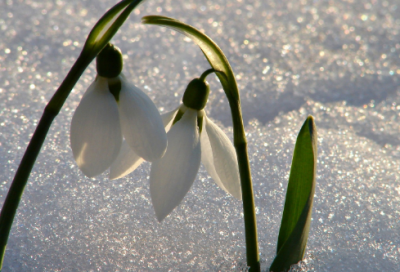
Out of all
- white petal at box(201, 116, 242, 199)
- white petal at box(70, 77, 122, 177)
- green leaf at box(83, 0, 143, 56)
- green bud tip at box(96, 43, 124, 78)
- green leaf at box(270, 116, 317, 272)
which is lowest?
green leaf at box(270, 116, 317, 272)

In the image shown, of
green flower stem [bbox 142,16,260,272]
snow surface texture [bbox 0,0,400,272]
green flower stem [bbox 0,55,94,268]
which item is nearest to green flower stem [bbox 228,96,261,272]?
green flower stem [bbox 142,16,260,272]

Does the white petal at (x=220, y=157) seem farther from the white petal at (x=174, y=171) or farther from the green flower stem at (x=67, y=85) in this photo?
the green flower stem at (x=67, y=85)

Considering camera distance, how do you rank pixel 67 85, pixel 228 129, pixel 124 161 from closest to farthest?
pixel 67 85
pixel 124 161
pixel 228 129

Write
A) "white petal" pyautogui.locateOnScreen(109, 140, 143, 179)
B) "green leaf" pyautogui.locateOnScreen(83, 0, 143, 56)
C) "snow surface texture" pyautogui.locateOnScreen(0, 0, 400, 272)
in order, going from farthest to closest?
"snow surface texture" pyautogui.locateOnScreen(0, 0, 400, 272)
"white petal" pyautogui.locateOnScreen(109, 140, 143, 179)
"green leaf" pyautogui.locateOnScreen(83, 0, 143, 56)

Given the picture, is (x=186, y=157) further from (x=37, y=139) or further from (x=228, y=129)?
(x=228, y=129)

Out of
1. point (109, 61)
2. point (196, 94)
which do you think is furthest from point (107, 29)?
point (196, 94)

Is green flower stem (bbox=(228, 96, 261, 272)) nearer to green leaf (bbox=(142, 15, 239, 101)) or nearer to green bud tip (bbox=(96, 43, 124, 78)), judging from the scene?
green leaf (bbox=(142, 15, 239, 101))

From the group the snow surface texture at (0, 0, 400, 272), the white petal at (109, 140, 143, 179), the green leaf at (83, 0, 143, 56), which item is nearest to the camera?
the green leaf at (83, 0, 143, 56)

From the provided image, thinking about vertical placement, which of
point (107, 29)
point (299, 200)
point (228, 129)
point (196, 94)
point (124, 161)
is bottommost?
point (228, 129)

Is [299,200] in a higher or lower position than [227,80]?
lower
